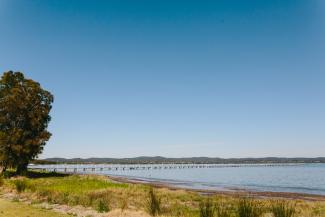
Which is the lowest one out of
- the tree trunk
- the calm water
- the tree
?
the calm water

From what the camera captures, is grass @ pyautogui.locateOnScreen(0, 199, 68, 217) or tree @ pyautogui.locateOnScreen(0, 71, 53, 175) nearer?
grass @ pyautogui.locateOnScreen(0, 199, 68, 217)

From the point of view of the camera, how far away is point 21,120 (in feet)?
191

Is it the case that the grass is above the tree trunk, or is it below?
below

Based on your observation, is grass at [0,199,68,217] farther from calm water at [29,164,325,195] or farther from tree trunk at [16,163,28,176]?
calm water at [29,164,325,195]

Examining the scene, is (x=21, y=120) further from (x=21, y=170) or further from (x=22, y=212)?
(x=22, y=212)

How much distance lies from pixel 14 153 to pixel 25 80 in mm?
12337

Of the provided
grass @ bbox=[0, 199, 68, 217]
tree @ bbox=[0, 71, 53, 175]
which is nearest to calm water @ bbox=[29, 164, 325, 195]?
tree @ bbox=[0, 71, 53, 175]

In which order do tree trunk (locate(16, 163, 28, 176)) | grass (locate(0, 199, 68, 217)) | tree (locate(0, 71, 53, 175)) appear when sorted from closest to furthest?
grass (locate(0, 199, 68, 217))
tree (locate(0, 71, 53, 175))
tree trunk (locate(16, 163, 28, 176))

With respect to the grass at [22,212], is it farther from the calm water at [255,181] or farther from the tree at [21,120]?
the calm water at [255,181]

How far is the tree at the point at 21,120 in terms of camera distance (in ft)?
182

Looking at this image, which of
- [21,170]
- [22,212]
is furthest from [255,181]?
[22,212]

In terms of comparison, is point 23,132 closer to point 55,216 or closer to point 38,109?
point 38,109

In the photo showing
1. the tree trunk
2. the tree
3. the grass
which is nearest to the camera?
the grass

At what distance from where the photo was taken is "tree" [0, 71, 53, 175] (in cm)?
5559
